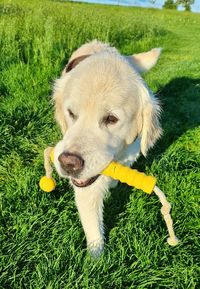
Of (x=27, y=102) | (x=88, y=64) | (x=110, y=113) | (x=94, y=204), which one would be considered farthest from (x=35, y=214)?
(x=27, y=102)

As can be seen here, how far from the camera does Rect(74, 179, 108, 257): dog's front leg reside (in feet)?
10.2

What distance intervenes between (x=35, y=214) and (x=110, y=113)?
35.2 inches

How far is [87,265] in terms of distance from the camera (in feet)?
9.00

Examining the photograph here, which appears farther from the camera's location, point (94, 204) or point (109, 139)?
point (94, 204)

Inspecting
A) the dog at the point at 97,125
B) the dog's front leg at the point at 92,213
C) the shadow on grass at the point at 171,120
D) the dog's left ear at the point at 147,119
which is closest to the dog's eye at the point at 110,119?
the dog at the point at 97,125

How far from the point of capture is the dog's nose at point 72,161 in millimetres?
2699

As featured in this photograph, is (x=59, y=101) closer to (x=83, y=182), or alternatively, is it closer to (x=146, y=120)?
(x=146, y=120)

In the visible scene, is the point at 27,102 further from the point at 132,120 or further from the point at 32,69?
the point at 132,120

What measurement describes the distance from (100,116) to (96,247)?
84 cm

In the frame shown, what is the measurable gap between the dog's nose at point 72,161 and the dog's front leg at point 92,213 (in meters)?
0.51

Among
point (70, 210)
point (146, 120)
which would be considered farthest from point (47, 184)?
point (146, 120)

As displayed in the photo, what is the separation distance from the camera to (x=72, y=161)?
2699mm

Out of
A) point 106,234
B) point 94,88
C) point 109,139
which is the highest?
point 94,88

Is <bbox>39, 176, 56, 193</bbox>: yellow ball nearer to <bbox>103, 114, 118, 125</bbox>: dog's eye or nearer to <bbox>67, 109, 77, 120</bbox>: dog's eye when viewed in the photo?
<bbox>67, 109, 77, 120</bbox>: dog's eye
